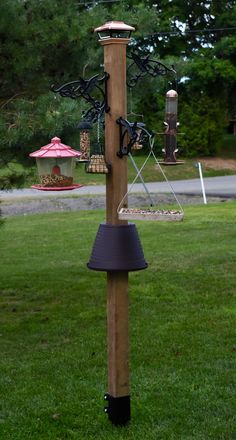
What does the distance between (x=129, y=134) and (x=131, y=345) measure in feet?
8.30

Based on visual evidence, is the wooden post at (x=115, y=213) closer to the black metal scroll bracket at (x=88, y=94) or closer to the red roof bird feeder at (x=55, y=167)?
the black metal scroll bracket at (x=88, y=94)

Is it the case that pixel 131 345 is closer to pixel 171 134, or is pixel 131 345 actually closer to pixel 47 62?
pixel 171 134

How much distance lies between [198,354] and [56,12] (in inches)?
134

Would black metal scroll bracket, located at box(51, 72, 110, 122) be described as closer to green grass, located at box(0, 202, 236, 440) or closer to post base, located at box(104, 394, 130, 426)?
post base, located at box(104, 394, 130, 426)

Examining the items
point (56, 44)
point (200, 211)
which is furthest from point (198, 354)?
point (200, 211)

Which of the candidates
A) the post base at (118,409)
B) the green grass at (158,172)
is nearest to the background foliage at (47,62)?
the post base at (118,409)

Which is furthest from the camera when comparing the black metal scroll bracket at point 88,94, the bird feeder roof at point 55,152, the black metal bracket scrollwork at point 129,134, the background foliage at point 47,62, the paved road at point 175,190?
the paved road at point 175,190

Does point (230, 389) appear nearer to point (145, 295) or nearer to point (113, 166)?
point (113, 166)

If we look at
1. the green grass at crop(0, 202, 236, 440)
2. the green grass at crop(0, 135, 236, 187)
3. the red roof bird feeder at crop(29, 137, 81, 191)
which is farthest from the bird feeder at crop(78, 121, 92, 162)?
the green grass at crop(0, 135, 236, 187)

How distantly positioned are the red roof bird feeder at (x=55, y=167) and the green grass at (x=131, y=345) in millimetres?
1429

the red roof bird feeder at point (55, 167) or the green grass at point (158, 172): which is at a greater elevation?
the red roof bird feeder at point (55, 167)

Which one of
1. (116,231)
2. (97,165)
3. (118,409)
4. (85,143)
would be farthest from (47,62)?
(118,409)

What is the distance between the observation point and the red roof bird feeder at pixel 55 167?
4.52 m

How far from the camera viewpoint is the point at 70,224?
1482cm
